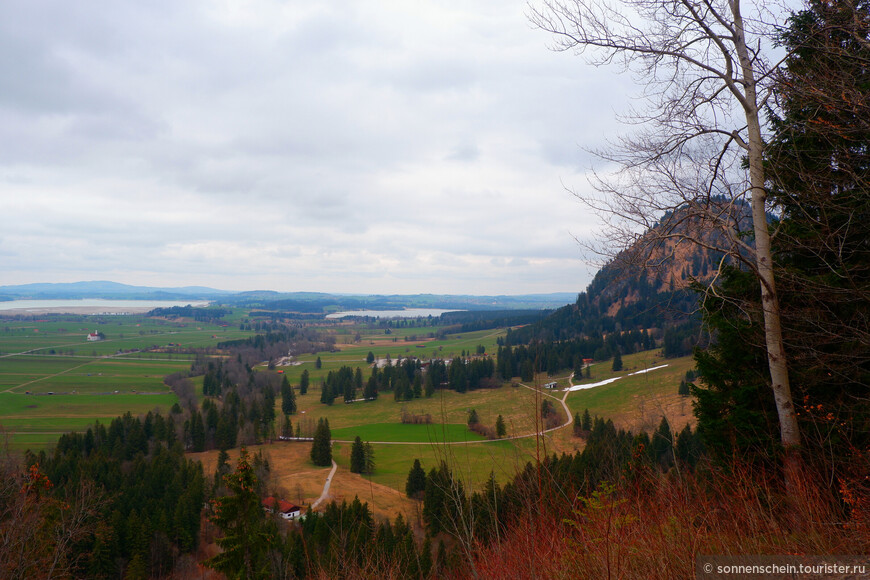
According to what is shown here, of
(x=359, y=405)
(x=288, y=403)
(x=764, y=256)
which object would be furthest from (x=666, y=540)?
(x=359, y=405)

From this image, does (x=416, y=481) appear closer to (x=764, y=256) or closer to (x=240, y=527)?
(x=240, y=527)

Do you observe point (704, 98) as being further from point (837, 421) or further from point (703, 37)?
point (837, 421)

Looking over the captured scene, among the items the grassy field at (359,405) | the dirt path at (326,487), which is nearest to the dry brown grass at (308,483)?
the grassy field at (359,405)

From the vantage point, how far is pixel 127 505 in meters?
28.1

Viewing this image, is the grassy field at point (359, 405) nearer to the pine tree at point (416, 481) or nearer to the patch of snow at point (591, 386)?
the pine tree at point (416, 481)

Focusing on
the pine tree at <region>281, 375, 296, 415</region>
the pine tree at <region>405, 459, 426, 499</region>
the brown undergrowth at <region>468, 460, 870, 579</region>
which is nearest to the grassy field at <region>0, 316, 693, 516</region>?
the brown undergrowth at <region>468, 460, 870, 579</region>

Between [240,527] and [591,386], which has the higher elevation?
[240,527]

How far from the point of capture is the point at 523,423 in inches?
189

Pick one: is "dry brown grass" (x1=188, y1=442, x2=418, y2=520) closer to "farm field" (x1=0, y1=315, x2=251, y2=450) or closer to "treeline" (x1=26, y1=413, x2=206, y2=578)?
"treeline" (x1=26, y1=413, x2=206, y2=578)

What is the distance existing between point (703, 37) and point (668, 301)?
3870 mm

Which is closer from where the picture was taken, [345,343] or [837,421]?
[837,421]

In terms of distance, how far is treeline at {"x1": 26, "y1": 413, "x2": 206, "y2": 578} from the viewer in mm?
22297

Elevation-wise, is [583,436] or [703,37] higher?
[703,37]

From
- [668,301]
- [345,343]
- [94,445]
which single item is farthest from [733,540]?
[345,343]
